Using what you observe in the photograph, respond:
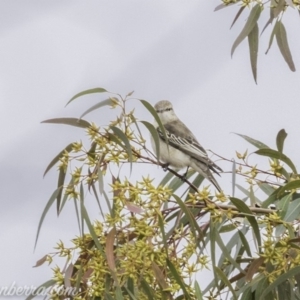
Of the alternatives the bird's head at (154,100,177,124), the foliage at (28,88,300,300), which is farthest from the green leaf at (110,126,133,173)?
the bird's head at (154,100,177,124)

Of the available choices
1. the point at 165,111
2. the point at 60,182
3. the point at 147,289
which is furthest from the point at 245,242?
the point at 165,111

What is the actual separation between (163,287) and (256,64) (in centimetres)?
110

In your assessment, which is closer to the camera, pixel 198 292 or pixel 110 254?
pixel 110 254

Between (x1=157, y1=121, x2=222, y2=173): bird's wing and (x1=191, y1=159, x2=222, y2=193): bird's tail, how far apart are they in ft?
0.10

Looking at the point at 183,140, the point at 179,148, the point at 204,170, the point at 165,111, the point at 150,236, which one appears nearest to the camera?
the point at 150,236

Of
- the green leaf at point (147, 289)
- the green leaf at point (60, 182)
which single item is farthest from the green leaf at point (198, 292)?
the green leaf at point (60, 182)

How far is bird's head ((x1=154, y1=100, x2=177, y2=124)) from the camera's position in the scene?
5623 millimetres

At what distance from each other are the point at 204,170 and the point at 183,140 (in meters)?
0.93

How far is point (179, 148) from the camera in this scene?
497cm

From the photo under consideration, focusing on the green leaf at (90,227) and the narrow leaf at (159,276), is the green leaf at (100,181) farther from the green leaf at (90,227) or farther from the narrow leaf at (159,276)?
the narrow leaf at (159,276)

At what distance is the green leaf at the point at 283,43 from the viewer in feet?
11.2

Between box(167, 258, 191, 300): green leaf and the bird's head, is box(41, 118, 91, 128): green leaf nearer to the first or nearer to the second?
box(167, 258, 191, 300): green leaf

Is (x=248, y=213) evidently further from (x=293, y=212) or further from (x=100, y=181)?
(x=100, y=181)

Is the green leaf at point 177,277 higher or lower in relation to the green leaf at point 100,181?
lower
